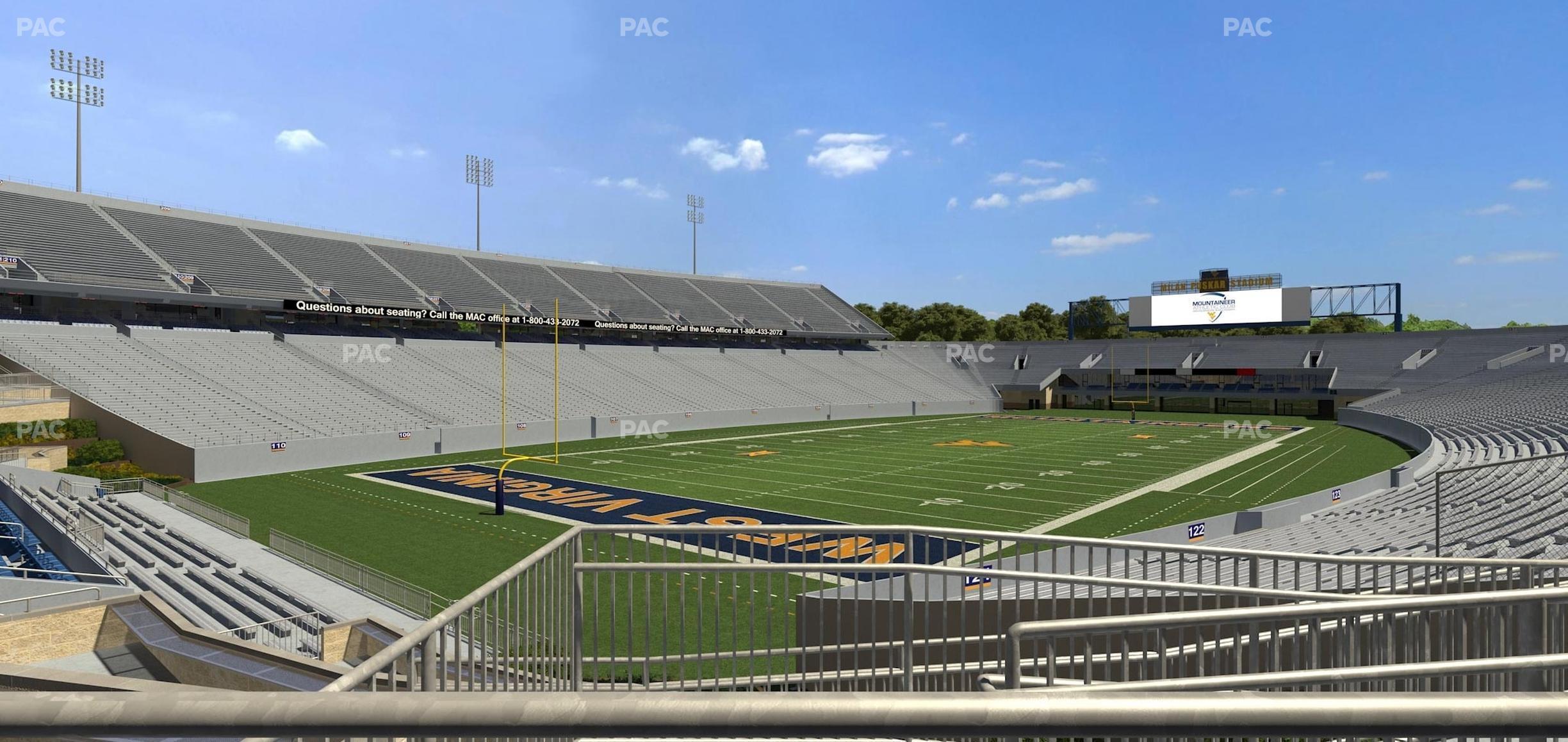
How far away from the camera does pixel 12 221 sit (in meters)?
38.4

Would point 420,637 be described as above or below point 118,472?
above

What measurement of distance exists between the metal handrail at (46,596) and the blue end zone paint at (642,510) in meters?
7.87

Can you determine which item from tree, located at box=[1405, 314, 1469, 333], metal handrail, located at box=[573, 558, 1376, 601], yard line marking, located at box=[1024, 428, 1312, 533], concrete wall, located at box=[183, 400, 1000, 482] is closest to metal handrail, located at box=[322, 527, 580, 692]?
metal handrail, located at box=[573, 558, 1376, 601]

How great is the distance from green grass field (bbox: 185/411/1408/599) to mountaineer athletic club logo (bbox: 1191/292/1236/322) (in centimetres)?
2110

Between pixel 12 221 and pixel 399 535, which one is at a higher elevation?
pixel 12 221

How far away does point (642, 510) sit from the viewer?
74.8 ft

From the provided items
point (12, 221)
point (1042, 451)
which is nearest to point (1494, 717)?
point (1042, 451)

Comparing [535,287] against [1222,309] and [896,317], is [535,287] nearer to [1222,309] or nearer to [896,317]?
[1222,309]

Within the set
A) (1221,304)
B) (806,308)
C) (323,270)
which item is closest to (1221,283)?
(1221,304)

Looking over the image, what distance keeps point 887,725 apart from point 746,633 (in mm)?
12470

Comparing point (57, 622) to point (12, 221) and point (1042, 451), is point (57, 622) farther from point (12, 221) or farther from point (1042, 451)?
point (12, 221)

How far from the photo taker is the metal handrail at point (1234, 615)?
3188 mm

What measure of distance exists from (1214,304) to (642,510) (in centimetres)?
5429

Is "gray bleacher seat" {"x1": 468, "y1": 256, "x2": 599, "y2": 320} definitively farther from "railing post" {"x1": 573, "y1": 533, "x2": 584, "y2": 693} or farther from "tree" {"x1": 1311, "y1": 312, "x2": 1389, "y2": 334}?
"tree" {"x1": 1311, "y1": 312, "x2": 1389, "y2": 334}
